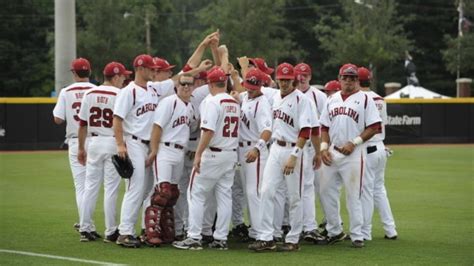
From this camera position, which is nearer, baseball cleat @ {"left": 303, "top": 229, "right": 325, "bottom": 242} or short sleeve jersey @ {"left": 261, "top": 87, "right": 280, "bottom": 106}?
baseball cleat @ {"left": 303, "top": 229, "right": 325, "bottom": 242}

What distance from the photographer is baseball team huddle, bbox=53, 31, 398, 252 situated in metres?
10.8

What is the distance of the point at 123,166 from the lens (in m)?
10.8

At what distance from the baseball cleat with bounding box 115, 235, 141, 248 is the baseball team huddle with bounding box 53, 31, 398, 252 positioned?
0.5 inches

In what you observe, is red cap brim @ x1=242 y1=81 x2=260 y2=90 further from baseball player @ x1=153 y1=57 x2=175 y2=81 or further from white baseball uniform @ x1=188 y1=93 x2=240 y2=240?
baseball player @ x1=153 y1=57 x2=175 y2=81

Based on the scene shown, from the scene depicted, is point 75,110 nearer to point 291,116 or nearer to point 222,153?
point 222,153

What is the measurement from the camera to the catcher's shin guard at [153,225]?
10.9m

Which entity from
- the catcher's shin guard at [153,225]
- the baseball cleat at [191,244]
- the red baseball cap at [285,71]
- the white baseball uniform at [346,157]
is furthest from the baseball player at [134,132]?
the white baseball uniform at [346,157]

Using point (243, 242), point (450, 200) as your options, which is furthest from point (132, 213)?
point (450, 200)

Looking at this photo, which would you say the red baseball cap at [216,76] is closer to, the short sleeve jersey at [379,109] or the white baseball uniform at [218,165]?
the white baseball uniform at [218,165]

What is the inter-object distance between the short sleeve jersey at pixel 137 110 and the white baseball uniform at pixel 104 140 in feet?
1.11

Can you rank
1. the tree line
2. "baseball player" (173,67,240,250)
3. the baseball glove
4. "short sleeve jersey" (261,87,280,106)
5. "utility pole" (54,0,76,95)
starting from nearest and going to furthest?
"baseball player" (173,67,240,250)
the baseball glove
"short sleeve jersey" (261,87,280,106)
"utility pole" (54,0,76,95)
the tree line

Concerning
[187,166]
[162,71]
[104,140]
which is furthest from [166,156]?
[162,71]

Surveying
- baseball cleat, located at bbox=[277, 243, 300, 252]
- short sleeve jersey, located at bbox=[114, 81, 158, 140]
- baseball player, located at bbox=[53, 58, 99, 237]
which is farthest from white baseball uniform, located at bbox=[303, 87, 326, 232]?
baseball player, located at bbox=[53, 58, 99, 237]

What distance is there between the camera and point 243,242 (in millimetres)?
11734
